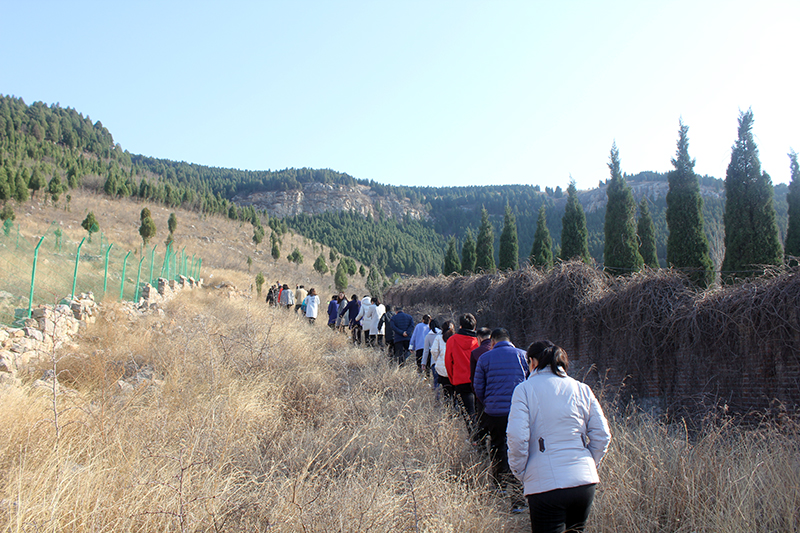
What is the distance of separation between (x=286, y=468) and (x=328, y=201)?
437 feet

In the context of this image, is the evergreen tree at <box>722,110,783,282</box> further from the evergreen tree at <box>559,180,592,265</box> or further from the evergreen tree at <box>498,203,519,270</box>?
the evergreen tree at <box>498,203,519,270</box>

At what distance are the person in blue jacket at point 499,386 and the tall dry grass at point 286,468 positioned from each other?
8.7 inches

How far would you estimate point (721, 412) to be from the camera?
238 inches

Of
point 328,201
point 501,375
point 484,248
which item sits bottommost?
point 501,375

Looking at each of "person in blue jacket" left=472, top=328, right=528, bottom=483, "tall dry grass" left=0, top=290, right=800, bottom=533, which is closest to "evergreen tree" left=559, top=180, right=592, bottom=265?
"tall dry grass" left=0, top=290, right=800, bottom=533

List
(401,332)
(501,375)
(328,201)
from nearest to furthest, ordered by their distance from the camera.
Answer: (501,375), (401,332), (328,201)

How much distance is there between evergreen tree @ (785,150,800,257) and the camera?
17214 mm

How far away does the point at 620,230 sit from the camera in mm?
19922

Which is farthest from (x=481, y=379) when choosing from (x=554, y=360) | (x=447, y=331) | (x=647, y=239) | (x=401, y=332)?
(x=647, y=239)

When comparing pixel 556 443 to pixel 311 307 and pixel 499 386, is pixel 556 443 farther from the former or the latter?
pixel 311 307

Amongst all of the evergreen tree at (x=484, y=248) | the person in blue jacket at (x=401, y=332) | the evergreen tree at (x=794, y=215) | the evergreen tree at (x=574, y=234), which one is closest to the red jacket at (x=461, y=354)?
the person in blue jacket at (x=401, y=332)

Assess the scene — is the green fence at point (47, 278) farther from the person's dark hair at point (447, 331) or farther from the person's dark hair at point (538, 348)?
the person's dark hair at point (538, 348)

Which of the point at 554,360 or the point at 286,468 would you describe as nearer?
the point at 554,360

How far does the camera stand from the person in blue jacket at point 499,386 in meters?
4.32
